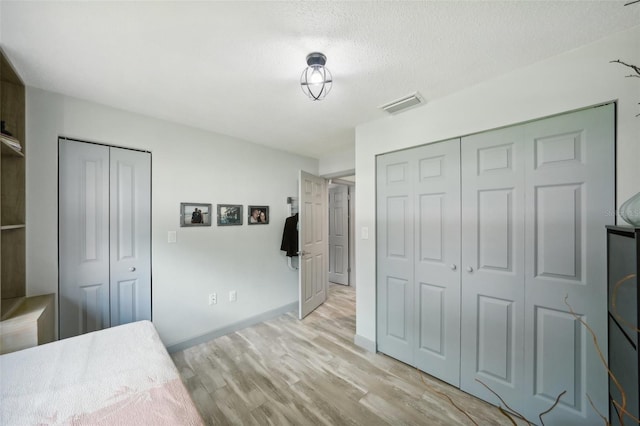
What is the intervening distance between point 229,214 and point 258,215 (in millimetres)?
404

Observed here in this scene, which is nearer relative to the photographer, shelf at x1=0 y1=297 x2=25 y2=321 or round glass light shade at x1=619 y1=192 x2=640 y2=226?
round glass light shade at x1=619 y1=192 x2=640 y2=226

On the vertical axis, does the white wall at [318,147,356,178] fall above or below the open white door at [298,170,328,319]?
above

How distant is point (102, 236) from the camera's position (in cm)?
213

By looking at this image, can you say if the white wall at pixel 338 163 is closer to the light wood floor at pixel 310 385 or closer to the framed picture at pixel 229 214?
the framed picture at pixel 229 214

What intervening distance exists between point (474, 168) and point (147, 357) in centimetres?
246

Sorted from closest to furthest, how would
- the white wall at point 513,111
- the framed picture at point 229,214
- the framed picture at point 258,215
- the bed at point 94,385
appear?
the bed at point 94,385
the white wall at point 513,111
the framed picture at point 229,214
the framed picture at point 258,215

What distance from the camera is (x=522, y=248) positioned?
5.49 feet

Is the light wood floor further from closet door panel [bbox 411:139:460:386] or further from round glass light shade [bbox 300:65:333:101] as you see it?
round glass light shade [bbox 300:65:333:101]

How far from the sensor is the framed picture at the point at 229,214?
113 inches

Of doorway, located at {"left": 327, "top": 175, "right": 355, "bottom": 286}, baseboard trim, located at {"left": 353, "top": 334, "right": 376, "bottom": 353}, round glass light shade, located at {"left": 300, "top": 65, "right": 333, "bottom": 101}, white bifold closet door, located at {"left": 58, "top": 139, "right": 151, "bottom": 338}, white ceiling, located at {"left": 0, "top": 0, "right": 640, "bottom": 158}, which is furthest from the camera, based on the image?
doorway, located at {"left": 327, "top": 175, "right": 355, "bottom": 286}

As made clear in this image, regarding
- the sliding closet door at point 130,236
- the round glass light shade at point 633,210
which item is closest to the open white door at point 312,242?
the sliding closet door at point 130,236

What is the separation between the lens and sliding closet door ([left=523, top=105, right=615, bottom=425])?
1.42 meters

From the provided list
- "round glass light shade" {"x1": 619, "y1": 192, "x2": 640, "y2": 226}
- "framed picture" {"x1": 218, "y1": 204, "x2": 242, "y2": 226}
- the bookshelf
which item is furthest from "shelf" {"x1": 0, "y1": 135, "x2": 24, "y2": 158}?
"round glass light shade" {"x1": 619, "y1": 192, "x2": 640, "y2": 226}

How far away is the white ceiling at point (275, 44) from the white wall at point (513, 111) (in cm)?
10
